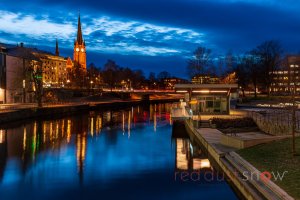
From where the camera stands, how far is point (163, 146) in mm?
38875

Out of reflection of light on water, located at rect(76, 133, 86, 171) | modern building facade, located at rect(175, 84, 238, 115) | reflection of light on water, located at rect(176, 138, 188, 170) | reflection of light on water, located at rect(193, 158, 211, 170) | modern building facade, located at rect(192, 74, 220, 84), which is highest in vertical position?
modern building facade, located at rect(192, 74, 220, 84)

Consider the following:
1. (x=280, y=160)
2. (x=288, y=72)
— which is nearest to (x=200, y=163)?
(x=280, y=160)

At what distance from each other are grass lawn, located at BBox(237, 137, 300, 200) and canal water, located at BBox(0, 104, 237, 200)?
209 centimetres

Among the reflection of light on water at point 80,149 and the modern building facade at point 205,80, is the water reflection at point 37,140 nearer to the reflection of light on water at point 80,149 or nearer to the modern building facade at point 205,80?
the reflection of light on water at point 80,149

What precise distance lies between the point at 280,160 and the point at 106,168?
12689 millimetres

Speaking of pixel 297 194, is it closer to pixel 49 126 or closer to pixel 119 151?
pixel 119 151

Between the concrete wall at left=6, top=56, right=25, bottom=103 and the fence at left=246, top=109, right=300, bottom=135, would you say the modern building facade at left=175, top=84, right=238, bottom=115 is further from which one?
the concrete wall at left=6, top=56, right=25, bottom=103

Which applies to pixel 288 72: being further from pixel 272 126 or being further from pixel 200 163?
pixel 200 163

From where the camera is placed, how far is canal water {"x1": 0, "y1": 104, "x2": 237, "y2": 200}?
2131 cm

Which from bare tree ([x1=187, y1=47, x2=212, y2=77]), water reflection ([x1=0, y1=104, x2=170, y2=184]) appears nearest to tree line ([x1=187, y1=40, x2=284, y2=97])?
bare tree ([x1=187, y1=47, x2=212, y2=77])

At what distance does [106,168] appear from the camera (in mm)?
28156

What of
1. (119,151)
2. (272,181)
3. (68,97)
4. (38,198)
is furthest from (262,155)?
(68,97)

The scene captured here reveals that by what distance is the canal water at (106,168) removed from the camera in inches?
839

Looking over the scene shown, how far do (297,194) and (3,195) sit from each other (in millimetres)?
14394
